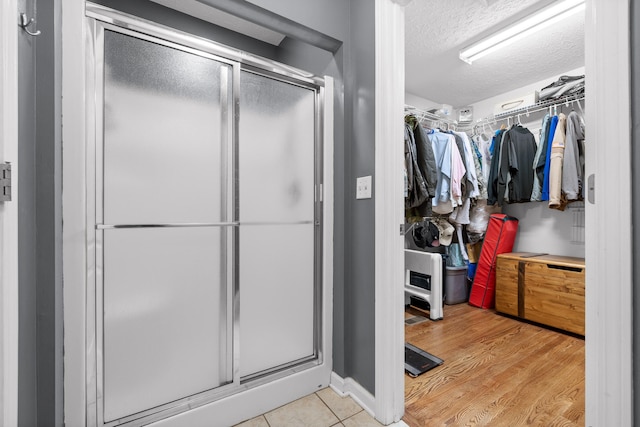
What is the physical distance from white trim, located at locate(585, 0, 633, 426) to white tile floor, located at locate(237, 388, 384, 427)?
0.91m

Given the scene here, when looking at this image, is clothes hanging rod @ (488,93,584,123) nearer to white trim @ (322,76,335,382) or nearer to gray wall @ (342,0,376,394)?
gray wall @ (342,0,376,394)

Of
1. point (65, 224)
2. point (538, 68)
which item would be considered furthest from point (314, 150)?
point (538, 68)

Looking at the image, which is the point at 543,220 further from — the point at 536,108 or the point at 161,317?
the point at 161,317

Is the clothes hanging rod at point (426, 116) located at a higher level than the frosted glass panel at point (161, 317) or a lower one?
higher

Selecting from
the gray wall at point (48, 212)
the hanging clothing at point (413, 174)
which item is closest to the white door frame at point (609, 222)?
the hanging clothing at point (413, 174)

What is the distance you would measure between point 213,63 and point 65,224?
3.00 feet

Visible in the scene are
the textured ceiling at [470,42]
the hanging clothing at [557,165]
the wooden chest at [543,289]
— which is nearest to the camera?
the textured ceiling at [470,42]

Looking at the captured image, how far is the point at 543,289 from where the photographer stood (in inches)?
100

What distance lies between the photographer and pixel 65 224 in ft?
3.42

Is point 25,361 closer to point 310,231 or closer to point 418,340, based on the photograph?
point 310,231

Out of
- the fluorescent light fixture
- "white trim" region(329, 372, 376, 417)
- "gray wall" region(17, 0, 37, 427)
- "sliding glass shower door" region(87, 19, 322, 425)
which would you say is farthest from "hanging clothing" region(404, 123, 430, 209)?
"gray wall" region(17, 0, 37, 427)

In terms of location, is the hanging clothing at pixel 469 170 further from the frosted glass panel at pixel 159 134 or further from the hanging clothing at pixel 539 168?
the frosted glass panel at pixel 159 134

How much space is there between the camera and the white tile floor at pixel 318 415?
135 cm

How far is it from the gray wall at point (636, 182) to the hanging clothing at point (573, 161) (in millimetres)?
2146
